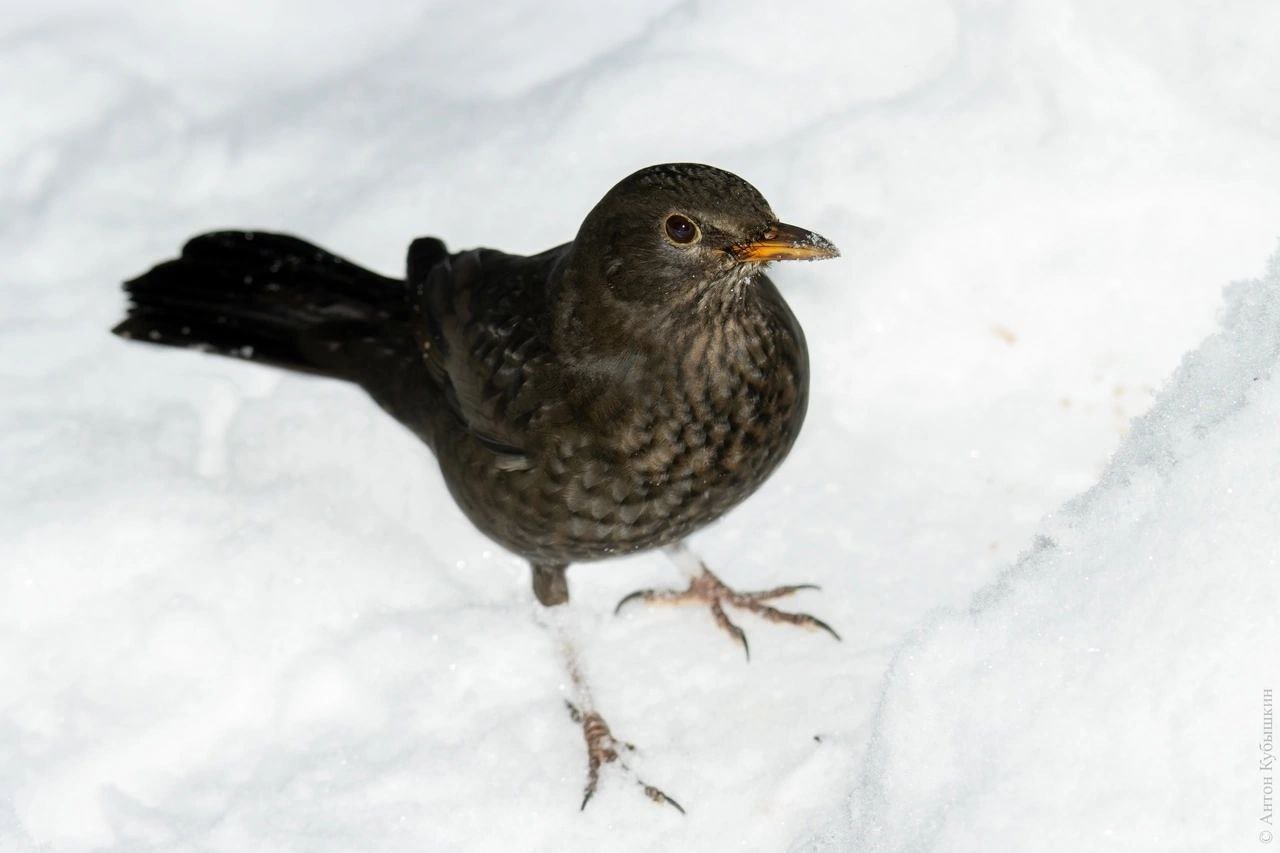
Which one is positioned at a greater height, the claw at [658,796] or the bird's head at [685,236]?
the bird's head at [685,236]

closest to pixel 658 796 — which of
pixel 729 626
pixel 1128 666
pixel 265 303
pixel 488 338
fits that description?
pixel 729 626

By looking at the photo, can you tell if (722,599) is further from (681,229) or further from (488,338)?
(681,229)

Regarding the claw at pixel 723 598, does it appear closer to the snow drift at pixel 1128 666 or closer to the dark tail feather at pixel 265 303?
the snow drift at pixel 1128 666

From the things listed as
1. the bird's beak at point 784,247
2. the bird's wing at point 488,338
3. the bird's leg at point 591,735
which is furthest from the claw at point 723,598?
the bird's beak at point 784,247

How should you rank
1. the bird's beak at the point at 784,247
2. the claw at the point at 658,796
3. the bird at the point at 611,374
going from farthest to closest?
the claw at the point at 658,796 → the bird at the point at 611,374 → the bird's beak at the point at 784,247

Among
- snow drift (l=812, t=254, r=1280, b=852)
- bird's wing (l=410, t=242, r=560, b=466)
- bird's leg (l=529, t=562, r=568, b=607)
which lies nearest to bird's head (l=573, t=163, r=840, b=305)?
bird's wing (l=410, t=242, r=560, b=466)

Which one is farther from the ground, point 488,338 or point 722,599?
point 488,338
